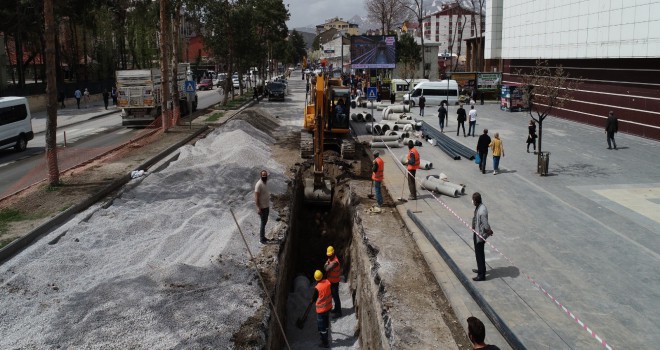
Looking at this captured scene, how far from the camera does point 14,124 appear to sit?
26.5m

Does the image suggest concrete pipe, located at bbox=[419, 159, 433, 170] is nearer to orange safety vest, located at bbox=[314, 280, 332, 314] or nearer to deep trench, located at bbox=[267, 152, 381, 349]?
deep trench, located at bbox=[267, 152, 381, 349]

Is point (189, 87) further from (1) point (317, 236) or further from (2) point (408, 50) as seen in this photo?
(2) point (408, 50)

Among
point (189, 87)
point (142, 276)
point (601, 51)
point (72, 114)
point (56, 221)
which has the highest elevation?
point (601, 51)

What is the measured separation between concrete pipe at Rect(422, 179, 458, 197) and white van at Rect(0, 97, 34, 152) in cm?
1876

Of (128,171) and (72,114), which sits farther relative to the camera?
(72,114)

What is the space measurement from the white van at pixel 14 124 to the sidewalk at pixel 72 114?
25.6 ft

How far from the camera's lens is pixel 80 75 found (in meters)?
66.5

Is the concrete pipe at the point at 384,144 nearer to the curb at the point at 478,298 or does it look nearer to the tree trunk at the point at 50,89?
the curb at the point at 478,298

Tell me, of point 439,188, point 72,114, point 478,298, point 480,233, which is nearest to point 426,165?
point 439,188

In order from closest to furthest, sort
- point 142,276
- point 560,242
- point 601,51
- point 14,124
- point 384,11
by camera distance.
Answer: point 142,276 → point 560,242 → point 14,124 → point 601,51 → point 384,11

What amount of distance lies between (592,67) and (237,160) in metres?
24.4

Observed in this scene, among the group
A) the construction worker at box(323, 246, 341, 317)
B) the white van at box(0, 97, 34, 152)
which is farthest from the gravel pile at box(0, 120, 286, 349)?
the white van at box(0, 97, 34, 152)

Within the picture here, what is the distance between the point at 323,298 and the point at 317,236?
8184 mm

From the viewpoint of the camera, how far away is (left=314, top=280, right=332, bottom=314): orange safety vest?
1127 cm
